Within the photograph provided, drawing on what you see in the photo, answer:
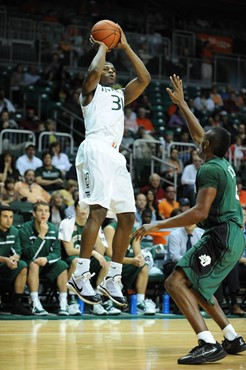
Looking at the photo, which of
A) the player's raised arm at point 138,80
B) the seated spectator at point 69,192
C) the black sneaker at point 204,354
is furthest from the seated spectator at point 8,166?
the black sneaker at point 204,354

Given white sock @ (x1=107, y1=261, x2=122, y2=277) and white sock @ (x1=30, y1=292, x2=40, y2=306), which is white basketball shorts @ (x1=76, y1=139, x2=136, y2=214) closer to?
white sock @ (x1=107, y1=261, x2=122, y2=277)

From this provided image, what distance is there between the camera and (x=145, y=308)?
1174 cm

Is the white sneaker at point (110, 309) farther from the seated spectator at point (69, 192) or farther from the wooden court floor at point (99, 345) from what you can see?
the seated spectator at point (69, 192)

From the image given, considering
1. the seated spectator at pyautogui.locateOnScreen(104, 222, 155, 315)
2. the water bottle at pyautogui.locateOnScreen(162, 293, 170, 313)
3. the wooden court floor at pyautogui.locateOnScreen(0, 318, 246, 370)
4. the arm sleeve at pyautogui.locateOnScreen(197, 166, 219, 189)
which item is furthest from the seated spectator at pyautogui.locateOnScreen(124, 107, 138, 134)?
the arm sleeve at pyautogui.locateOnScreen(197, 166, 219, 189)

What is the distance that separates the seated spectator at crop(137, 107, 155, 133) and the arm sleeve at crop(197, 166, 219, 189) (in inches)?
516

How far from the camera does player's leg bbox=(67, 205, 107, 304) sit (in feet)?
24.3

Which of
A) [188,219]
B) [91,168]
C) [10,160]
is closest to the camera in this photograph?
[188,219]

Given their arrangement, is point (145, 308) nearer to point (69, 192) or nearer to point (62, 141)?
point (69, 192)

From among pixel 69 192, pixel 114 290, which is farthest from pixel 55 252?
pixel 114 290

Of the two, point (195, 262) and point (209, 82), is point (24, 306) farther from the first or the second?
point (209, 82)

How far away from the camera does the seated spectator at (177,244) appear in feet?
40.4

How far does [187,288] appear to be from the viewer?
6777mm

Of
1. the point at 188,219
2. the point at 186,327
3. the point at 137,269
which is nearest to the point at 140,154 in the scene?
the point at 137,269

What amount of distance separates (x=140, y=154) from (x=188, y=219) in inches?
430
